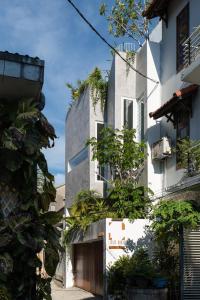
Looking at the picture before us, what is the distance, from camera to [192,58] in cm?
1518

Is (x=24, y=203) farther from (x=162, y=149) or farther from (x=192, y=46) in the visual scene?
(x=162, y=149)

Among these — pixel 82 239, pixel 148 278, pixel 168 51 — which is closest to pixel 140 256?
pixel 148 278

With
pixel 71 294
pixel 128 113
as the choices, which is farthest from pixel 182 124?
pixel 71 294

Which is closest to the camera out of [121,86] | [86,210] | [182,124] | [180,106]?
[180,106]

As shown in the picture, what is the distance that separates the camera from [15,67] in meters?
7.07

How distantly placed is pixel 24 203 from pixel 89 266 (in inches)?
542

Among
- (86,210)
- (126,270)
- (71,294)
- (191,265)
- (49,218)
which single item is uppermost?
(86,210)

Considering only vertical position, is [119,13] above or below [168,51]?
above

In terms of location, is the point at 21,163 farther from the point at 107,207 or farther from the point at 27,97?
→ the point at 107,207

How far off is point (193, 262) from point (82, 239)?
8.18m

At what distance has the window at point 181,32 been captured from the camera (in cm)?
1622

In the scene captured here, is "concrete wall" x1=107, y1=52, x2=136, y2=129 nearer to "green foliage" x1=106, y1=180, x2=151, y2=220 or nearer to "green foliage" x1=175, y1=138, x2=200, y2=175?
"green foliage" x1=106, y1=180, x2=151, y2=220

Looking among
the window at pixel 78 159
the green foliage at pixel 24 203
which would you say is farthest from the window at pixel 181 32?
the green foliage at pixel 24 203

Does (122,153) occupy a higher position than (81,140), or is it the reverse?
(81,140)
